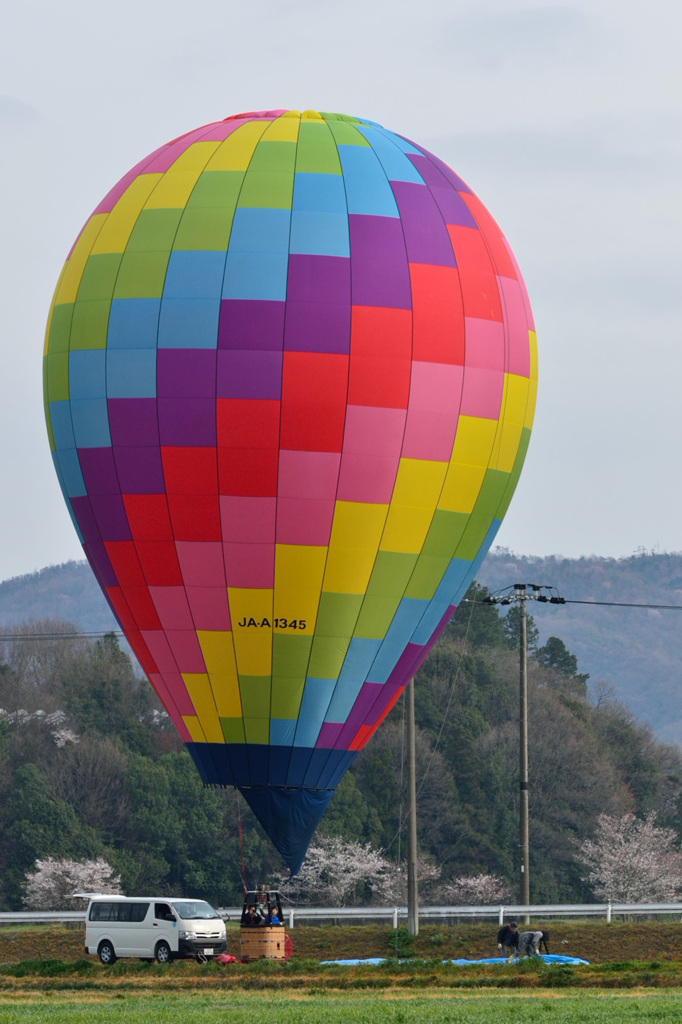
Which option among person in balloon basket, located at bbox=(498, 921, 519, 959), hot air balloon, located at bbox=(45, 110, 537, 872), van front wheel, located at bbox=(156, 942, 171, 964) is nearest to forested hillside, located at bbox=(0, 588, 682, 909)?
person in balloon basket, located at bbox=(498, 921, 519, 959)

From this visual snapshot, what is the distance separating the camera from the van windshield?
33500mm

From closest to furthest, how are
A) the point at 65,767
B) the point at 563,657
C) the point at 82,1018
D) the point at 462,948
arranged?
1. the point at 82,1018
2. the point at 462,948
3. the point at 65,767
4. the point at 563,657

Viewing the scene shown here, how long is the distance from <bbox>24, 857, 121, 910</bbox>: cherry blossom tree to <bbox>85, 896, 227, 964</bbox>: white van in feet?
105

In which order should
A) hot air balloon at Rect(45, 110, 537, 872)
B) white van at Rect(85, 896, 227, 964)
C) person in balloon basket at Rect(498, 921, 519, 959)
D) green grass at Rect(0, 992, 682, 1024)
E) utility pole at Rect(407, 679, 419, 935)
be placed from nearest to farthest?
green grass at Rect(0, 992, 682, 1024), hot air balloon at Rect(45, 110, 537, 872), white van at Rect(85, 896, 227, 964), person in balloon basket at Rect(498, 921, 519, 959), utility pole at Rect(407, 679, 419, 935)

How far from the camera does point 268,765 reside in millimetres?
28234

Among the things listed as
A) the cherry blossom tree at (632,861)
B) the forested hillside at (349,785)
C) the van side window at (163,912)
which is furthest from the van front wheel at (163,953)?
the cherry blossom tree at (632,861)

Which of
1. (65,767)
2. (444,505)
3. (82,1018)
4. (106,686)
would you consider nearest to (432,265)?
(444,505)

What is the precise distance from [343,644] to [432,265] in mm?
6532

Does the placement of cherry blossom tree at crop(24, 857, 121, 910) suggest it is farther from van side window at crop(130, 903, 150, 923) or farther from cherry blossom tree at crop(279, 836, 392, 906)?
van side window at crop(130, 903, 150, 923)

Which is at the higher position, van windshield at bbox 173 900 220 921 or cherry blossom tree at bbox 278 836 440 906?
cherry blossom tree at bbox 278 836 440 906

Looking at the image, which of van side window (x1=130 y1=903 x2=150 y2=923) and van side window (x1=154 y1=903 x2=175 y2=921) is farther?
van side window (x1=130 y1=903 x2=150 y2=923)

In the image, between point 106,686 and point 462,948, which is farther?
point 106,686

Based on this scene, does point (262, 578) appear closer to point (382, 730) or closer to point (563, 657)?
point (382, 730)

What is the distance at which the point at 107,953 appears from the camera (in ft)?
113
